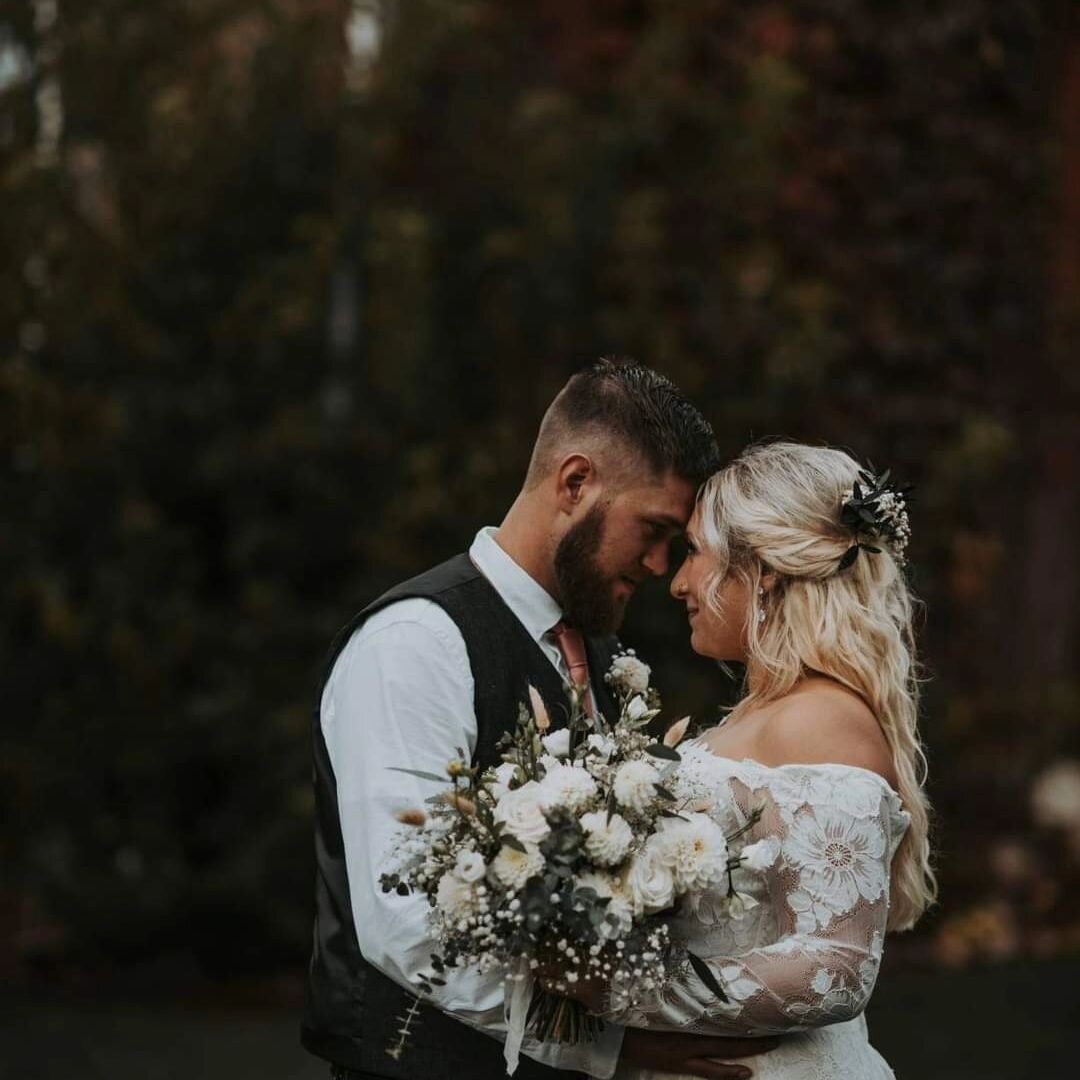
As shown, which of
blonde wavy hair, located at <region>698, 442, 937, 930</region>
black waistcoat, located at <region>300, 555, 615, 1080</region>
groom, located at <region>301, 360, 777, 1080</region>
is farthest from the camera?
blonde wavy hair, located at <region>698, 442, 937, 930</region>

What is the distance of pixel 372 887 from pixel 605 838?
52 centimetres

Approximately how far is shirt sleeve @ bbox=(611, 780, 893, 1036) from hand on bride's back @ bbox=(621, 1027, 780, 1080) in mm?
45

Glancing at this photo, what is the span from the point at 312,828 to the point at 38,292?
2566 mm

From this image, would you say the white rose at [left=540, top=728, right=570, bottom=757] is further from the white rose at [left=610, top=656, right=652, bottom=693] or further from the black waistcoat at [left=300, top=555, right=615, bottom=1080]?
the white rose at [left=610, top=656, right=652, bottom=693]

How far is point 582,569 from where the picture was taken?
3.39 m

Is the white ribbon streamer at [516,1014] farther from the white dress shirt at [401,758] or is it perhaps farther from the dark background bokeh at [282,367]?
the dark background bokeh at [282,367]

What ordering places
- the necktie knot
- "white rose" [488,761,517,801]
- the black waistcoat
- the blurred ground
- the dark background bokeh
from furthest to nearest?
the dark background bokeh, the blurred ground, the necktie knot, the black waistcoat, "white rose" [488,761,517,801]

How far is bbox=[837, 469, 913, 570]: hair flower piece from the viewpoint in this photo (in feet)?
10.6

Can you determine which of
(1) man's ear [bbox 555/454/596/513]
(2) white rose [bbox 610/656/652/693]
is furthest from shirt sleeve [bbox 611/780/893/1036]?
(1) man's ear [bbox 555/454/596/513]

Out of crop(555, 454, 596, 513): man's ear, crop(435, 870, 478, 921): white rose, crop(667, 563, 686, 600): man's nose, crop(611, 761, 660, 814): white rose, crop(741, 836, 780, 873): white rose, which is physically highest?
crop(555, 454, 596, 513): man's ear

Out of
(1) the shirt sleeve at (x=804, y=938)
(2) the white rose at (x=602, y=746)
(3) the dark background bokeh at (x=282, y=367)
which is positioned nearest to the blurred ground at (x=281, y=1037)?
(3) the dark background bokeh at (x=282, y=367)

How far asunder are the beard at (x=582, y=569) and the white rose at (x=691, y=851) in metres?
0.78

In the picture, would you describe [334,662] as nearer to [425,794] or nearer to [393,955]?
[425,794]

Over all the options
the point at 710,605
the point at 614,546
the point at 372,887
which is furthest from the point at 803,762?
the point at 372,887
